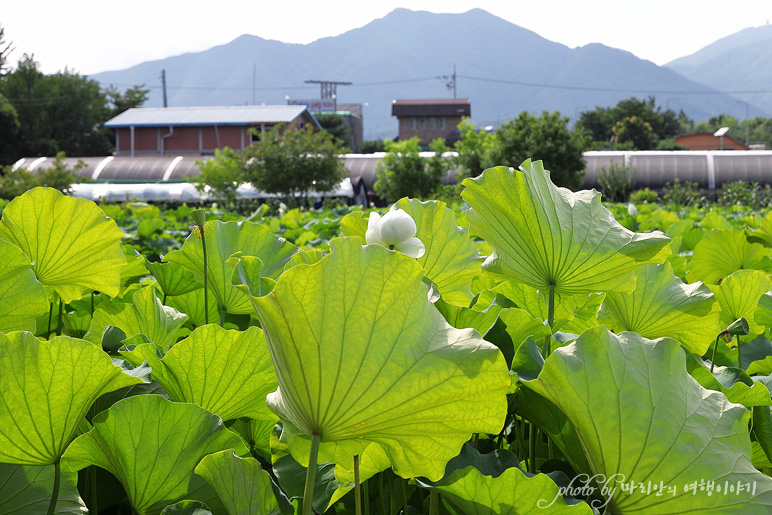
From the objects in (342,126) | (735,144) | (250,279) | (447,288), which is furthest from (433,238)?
(735,144)

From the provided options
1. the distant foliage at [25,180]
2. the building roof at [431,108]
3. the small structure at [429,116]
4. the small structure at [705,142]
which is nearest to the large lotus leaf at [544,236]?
the distant foliage at [25,180]

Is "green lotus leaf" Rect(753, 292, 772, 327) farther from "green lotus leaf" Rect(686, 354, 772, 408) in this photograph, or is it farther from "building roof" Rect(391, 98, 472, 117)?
"building roof" Rect(391, 98, 472, 117)

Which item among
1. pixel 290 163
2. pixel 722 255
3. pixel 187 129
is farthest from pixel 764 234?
pixel 187 129

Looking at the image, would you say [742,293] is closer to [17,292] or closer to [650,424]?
[650,424]

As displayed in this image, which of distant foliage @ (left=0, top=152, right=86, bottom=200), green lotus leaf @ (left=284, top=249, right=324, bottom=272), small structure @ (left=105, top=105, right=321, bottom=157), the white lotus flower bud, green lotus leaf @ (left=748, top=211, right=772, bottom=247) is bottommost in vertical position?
green lotus leaf @ (left=748, top=211, right=772, bottom=247)

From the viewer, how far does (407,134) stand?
51.2m

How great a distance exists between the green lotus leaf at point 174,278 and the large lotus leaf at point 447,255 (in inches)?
15.1

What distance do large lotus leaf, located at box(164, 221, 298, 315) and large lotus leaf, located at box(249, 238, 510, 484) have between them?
0.44 meters

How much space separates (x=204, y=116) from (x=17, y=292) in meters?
31.6

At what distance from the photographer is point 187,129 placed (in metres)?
30.2

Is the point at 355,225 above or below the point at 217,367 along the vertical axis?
above

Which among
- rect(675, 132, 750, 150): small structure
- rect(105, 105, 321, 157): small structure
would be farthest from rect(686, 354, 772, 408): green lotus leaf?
rect(675, 132, 750, 150): small structure

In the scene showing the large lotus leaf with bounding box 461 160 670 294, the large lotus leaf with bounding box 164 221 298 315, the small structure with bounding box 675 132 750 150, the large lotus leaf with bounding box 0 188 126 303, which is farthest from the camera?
the small structure with bounding box 675 132 750 150

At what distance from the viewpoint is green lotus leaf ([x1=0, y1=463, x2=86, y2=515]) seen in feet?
1.53
